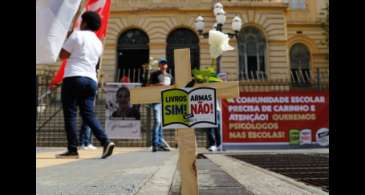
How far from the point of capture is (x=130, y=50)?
27234 mm

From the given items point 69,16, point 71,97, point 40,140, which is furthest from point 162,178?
point 40,140

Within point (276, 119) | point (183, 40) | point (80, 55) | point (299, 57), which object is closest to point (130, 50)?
point (183, 40)

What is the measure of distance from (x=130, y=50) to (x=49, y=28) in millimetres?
24854

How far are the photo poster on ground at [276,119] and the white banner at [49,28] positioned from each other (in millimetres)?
8385

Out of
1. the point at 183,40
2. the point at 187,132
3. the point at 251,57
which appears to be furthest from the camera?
the point at 183,40

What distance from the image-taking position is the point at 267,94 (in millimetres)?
11258

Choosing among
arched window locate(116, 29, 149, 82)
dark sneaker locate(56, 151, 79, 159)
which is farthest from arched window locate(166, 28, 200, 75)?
dark sneaker locate(56, 151, 79, 159)

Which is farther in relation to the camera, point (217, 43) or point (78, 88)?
point (78, 88)

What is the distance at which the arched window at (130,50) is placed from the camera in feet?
87.9

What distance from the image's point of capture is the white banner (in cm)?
253

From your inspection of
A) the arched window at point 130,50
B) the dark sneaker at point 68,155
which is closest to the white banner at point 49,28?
the dark sneaker at point 68,155

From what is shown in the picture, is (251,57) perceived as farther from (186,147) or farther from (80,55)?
(186,147)
